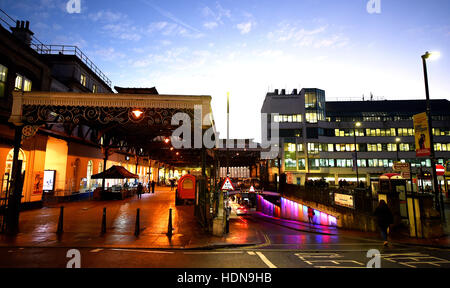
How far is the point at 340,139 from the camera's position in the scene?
177ft

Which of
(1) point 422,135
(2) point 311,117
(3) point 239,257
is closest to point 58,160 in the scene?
(3) point 239,257

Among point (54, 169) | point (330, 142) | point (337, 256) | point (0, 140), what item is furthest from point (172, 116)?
point (330, 142)

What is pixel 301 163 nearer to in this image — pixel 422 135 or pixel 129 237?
pixel 422 135

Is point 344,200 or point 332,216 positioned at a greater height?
point 344,200

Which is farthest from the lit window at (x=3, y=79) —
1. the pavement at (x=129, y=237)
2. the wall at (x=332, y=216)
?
the wall at (x=332, y=216)

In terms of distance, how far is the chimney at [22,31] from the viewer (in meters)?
18.0

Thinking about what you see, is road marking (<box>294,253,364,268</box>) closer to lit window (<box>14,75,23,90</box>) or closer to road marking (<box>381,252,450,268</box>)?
road marking (<box>381,252,450,268</box>)

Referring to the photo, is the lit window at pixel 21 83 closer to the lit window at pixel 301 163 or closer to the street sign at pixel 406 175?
the street sign at pixel 406 175

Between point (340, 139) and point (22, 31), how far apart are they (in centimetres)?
5610

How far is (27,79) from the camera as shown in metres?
15.9

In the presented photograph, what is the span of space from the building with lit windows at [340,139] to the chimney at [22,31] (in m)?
46.1

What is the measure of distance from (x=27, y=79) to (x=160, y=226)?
1394cm

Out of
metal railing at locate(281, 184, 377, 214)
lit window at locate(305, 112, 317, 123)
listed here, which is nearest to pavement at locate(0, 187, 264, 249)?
metal railing at locate(281, 184, 377, 214)

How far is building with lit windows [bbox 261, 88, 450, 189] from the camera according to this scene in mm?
52594
